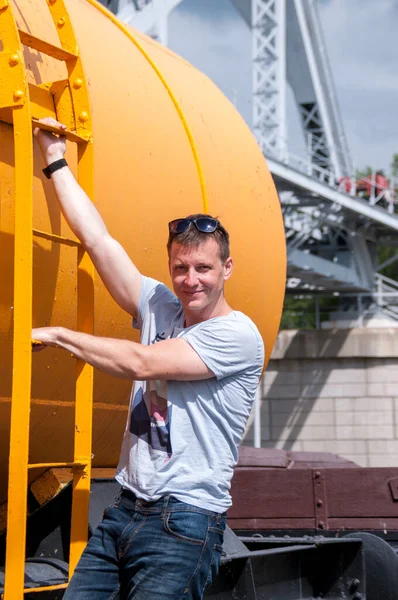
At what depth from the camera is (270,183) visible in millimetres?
5320

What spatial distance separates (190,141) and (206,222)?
1508mm

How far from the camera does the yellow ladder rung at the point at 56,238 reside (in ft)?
10.8

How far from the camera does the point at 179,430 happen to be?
9.49 ft

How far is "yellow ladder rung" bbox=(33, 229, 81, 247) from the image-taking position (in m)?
3.31

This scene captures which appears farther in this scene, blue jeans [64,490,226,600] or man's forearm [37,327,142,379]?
man's forearm [37,327,142,379]

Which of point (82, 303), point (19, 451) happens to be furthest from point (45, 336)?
point (82, 303)

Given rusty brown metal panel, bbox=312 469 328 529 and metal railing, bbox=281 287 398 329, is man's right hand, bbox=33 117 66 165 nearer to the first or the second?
rusty brown metal panel, bbox=312 469 328 529

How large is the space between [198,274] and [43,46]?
113 cm

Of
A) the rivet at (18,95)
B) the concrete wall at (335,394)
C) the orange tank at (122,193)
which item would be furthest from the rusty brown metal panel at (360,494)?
the concrete wall at (335,394)

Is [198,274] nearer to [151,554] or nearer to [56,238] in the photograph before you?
[56,238]

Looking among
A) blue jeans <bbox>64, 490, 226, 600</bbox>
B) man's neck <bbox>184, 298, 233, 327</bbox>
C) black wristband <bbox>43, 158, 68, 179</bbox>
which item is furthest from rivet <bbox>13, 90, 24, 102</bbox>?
blue jeans <bbox>64, 490, 226, 600</bbox>

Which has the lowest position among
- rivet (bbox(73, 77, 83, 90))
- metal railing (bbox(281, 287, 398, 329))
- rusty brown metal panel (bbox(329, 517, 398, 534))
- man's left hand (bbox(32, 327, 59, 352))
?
rusty brown metal panel (bbox(329, 517, 398, 534))

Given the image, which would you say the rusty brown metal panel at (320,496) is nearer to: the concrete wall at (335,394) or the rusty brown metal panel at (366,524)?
the rusty brown metal panel at (366,524)

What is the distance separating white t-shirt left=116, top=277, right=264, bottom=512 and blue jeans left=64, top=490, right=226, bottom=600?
0.16 feet
